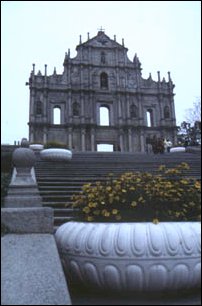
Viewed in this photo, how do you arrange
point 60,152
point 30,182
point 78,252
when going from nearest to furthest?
point 78,252 → point 30,182 → point 60,152

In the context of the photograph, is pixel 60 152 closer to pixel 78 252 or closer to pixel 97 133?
pixel 78 252

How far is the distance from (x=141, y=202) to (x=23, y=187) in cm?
307

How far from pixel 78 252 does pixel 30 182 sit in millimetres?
3245

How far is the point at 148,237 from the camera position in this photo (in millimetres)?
3533

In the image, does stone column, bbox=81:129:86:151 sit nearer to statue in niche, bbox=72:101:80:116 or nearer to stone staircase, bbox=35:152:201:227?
statue in niche, bbox=72:101:80:116

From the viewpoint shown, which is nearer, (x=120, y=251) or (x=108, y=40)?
(x=120, y=251)

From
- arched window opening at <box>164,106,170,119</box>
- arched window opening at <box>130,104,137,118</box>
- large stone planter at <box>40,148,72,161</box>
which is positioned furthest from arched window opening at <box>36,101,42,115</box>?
large stone planter at <box>40,148,72,161</box>

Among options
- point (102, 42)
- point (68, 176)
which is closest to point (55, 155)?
point (68, 176)

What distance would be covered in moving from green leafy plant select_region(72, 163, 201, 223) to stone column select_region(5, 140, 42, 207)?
152 centimetres

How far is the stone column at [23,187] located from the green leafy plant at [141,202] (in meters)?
1.52

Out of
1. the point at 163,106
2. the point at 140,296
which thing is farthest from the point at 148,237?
the point at 163,106

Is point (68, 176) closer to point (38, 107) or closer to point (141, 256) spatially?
point (141, 256)

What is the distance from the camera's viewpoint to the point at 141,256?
11.4 feet

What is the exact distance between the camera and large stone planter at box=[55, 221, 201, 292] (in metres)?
3.46
